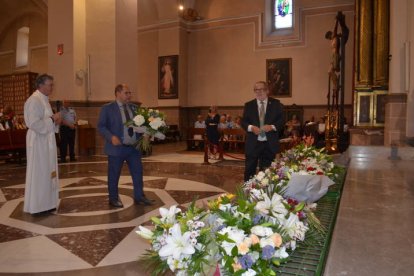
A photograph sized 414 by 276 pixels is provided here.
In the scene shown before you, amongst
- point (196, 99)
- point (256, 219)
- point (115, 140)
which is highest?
point (196, 99)

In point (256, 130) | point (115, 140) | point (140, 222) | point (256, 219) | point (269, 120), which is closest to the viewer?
point (256, 219)

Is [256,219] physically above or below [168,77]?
below

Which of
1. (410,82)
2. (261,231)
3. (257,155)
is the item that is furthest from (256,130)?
(410,82)

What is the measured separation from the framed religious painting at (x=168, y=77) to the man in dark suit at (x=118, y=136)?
13175 millimetres

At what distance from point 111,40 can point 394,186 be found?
9.66 meters

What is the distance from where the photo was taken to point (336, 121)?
961 centimetres

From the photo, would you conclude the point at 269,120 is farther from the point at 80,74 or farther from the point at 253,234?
→ the point at 80,74

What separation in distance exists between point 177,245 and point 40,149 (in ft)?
12.2

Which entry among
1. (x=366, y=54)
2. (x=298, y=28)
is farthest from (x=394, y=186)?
(x=298, y=28)

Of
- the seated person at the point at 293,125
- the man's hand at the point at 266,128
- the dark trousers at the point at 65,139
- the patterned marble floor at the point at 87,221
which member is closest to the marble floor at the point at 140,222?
the patterned marble floor at the point at 87,221

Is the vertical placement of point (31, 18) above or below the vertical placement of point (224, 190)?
above

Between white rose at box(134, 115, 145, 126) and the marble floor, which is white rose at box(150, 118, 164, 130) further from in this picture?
the marble floor

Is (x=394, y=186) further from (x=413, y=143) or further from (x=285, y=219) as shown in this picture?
(x=285, y=219)

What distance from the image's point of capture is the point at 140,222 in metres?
4.22
